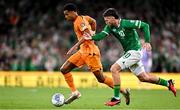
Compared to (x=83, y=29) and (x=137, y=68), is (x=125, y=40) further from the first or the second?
(x=83, y=29)

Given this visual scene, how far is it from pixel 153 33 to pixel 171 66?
2.56 m

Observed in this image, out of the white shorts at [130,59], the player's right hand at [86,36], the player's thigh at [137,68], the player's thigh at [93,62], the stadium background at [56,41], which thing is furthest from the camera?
the stadium background at [56,41]

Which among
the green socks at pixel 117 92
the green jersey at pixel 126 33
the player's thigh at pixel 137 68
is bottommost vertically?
the green socks at pixel 117 92

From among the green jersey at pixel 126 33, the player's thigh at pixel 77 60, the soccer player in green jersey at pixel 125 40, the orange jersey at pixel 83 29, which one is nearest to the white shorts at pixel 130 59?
the soccer player in green jersey at pixel 125 40

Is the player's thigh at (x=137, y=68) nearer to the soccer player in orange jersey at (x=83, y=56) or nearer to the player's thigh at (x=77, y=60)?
the soccer player in orange jersey at (x=83, y=56)

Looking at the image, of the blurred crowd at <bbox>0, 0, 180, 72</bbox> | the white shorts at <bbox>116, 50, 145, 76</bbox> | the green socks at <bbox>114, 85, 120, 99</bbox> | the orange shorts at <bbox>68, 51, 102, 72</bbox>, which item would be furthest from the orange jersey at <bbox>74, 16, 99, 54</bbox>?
the blurred crowd at <bbox>0, 0, 180, 72</bbox>

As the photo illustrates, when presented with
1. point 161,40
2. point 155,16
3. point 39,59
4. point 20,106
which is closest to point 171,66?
point 161,40

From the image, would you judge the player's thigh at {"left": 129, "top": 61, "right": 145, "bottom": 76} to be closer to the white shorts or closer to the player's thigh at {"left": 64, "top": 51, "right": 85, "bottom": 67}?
the white shorts

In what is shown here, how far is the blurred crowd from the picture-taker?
1275 inches

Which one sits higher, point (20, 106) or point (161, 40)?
point (161, 40)

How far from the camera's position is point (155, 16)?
35125 mm

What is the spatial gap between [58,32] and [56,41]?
2.96 ft

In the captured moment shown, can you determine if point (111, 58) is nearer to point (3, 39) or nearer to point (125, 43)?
point (3, 39)

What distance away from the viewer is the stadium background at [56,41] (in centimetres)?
3047
